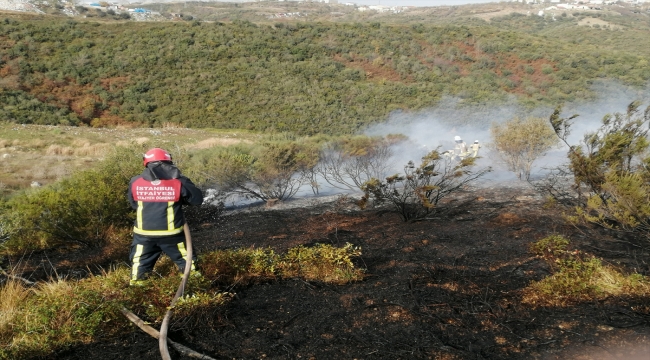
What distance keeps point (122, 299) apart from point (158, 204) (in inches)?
32.1

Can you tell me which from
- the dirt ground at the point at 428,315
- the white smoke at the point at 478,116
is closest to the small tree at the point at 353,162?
the dirt ground at the point at 428,315

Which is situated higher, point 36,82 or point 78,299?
point 78,299

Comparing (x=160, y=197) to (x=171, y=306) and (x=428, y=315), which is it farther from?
(x=428, y=315)

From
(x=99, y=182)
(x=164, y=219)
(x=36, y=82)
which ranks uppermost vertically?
(x=164, y=219)

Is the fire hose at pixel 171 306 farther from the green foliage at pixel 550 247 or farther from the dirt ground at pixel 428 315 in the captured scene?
the green foliage at pixel 550 247

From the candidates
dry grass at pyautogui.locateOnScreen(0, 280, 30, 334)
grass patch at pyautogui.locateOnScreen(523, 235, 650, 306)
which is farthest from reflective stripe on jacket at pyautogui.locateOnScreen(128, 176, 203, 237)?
grass patch at pyautogui.locateOnScreen(523, 235, 650, 306)

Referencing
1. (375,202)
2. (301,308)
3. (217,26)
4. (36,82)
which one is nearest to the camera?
(301,308)

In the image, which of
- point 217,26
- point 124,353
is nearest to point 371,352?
point 124,353

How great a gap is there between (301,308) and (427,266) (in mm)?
1621

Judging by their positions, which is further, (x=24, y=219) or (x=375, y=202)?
(x=375, y=202)

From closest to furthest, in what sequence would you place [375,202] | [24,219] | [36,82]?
[24,219], [375,202], [36,82]

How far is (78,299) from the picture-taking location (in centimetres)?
346

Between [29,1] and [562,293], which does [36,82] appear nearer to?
[562,293]

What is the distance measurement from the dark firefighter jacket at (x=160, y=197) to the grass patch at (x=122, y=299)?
0.47 meters
